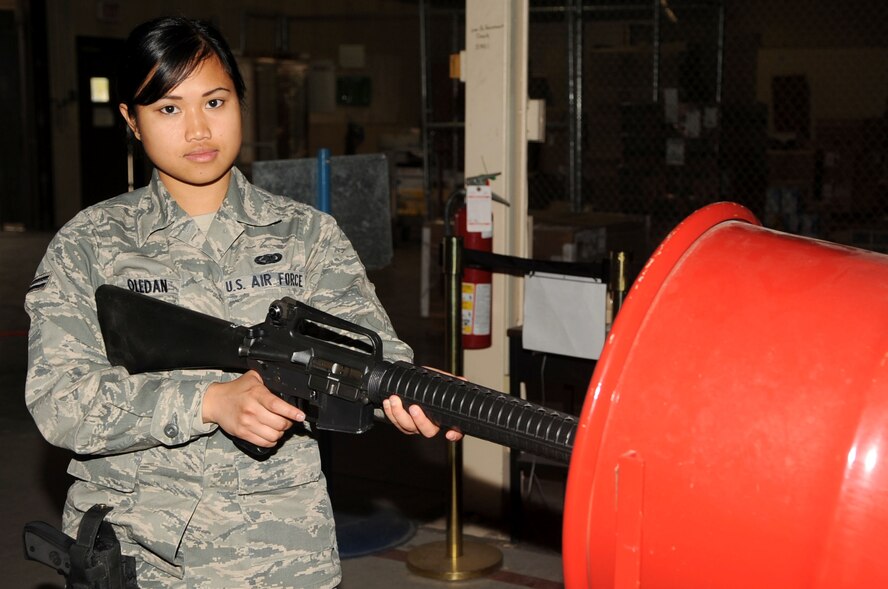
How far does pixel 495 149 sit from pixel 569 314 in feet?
2.43

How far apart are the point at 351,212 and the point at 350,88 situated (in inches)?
473

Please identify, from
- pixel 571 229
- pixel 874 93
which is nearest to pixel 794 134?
pixel 874 93

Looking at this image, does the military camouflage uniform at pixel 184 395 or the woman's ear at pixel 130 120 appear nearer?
the military camouflage uniform at pixel 184 395

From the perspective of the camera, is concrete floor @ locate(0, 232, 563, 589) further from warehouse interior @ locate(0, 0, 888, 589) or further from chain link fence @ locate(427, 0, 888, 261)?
chain link fence @ locate(427, 0, 888, 261)

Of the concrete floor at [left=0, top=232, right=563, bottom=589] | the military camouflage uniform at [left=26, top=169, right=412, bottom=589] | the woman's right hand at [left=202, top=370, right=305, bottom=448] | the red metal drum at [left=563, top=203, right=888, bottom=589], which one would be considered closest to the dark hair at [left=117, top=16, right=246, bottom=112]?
the military camouflage uniform at [left=26, top=169, right=412, bottom=589]

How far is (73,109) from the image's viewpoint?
14.3 meters

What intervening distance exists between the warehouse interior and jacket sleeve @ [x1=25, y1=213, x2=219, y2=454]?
1.70ft

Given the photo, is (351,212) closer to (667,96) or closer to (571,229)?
(571,229)

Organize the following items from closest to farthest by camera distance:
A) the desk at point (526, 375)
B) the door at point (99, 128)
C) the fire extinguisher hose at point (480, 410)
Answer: the fire extinguisher hose at point (480, 410) < the desk at point (526, 375) < the door at point (99, 128)

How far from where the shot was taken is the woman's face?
1.94 m

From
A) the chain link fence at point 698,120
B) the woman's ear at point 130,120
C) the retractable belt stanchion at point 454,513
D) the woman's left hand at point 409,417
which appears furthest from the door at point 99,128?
the woman's left hand at point 409,417

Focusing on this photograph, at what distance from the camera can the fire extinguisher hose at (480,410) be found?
149 centimetres

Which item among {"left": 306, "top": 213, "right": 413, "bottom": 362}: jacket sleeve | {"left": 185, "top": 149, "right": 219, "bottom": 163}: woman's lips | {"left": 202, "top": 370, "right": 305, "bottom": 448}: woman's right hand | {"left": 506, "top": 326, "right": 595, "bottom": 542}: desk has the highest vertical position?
{"left": 185, "top": 149, "right": 219, "bottom": 163}: woman's lips

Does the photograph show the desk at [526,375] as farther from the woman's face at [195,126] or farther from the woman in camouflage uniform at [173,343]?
the woman's face at [195,126]
